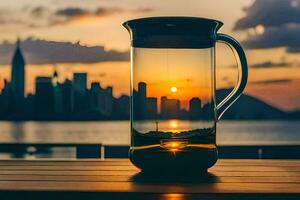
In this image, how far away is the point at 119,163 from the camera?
1.40 m

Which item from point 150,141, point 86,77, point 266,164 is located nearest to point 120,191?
point 150,141

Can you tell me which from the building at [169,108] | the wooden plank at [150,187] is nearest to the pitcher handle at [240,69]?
the building at [169,108]

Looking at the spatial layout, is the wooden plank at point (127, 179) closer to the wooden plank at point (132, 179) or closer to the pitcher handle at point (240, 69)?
the wooden plank at point (132, 179)

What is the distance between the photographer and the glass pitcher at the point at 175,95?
116 centimetres

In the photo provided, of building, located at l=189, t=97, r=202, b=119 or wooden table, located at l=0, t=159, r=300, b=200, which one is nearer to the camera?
wooden table, located at l=0, t=159, r=300, b=200

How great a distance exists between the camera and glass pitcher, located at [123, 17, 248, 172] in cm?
116

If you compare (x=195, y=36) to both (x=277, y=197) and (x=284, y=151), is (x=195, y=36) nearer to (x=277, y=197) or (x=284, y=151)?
(x=277, y=197)

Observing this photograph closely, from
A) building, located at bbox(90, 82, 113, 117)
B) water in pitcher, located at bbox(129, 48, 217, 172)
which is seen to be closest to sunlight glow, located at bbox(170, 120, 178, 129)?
water in pitcher, located at bbox(129, 48, 217, 172)

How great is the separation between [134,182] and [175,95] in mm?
219

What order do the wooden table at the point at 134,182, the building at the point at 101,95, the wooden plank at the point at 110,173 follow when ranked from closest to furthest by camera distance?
1. the wooden table at the point at 134,182
2. the wooden plank at the point at 110,173
3. the building at the point at 101,95

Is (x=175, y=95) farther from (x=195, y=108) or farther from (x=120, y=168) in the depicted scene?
(x=120, y=168)

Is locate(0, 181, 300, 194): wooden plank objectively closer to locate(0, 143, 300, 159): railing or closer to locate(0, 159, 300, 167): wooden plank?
locate(0, 159, 300, 167): wooden plank

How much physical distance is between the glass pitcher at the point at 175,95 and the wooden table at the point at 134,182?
5 centimetres

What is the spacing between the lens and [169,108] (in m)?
1.19
